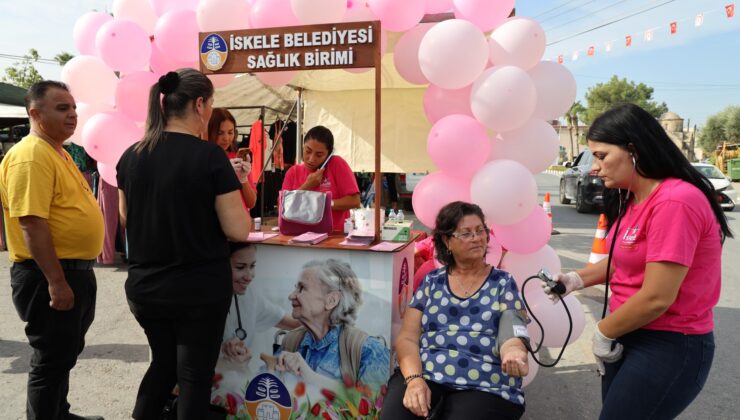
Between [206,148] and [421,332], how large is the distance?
1297 millimetres

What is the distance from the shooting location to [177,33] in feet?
10.8

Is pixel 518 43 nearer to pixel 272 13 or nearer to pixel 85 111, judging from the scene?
pixel 272 13

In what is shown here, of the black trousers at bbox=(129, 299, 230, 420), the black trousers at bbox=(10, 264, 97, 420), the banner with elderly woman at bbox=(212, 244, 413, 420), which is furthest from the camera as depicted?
the banner with elderly woman at bbox=(212, 244, 413, 420)

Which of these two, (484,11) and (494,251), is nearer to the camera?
(484,11)

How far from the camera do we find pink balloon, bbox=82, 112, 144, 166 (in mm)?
3363

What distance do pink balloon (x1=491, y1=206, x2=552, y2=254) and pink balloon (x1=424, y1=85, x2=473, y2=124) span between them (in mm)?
799

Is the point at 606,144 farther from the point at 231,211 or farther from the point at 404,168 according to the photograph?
the point at 404,168

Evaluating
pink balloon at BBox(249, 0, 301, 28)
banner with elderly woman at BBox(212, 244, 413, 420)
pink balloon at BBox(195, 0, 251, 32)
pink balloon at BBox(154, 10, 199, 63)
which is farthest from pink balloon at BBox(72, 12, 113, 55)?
banner with elderly woman at BBox(212, 244, 413, 420)

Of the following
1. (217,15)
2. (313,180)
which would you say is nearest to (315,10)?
(217,15)

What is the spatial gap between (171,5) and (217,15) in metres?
0.67

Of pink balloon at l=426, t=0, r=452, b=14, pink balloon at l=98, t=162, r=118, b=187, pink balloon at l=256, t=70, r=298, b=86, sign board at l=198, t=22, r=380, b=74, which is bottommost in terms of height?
pink balloon at l=98, t=162, r=118, b=187

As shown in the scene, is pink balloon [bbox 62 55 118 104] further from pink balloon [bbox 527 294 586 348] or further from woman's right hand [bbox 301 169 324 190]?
pink balloon [bbox 527 294 586 348]

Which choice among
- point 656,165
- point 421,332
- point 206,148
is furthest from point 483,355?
point 206,148

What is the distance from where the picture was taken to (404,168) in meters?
7.30
